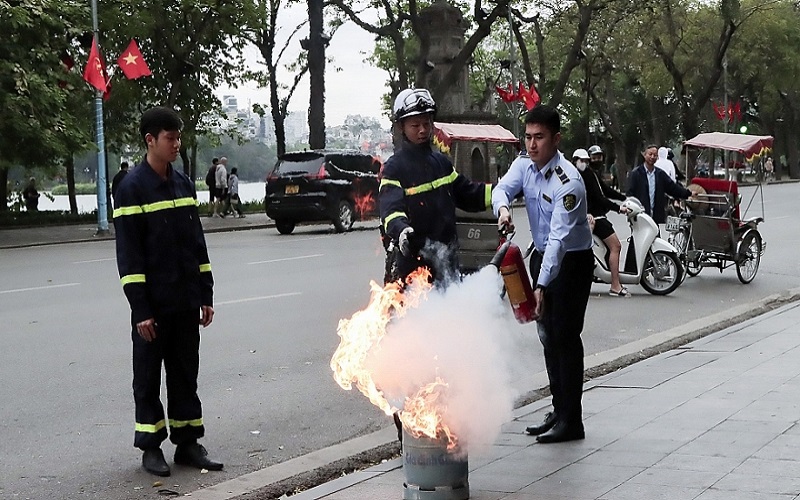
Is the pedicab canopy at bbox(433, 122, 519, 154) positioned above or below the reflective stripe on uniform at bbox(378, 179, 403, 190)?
above

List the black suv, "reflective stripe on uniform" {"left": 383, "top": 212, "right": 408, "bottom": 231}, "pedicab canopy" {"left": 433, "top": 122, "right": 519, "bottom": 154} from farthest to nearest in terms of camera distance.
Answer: the black suv, "pedicab canopy" {"left": 433, "top": 122, "right": 519, "bottom": 154}, "reflective stripe on uniform" {"left": 383, "top": 212, "right": 408, "bottom": 231}

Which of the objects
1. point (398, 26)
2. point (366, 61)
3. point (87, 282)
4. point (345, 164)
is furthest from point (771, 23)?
point (87, 282)

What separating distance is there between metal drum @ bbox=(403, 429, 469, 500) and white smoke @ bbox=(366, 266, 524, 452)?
4.0 inches

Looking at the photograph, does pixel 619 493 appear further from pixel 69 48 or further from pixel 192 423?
pixel 69 48

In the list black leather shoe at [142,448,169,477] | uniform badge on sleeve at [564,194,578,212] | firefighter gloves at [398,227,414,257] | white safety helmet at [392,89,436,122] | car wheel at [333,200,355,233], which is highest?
white safety helmet at [392,89,436,122]

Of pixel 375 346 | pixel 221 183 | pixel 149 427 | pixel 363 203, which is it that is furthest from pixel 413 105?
pixel 221 183

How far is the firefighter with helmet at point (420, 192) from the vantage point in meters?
5.89

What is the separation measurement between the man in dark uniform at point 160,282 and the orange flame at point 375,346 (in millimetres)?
1058

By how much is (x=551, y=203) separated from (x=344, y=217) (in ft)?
68.1

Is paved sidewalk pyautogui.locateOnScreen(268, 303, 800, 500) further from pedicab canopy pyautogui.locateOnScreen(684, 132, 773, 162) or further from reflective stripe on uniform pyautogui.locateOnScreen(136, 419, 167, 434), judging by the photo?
pedicab canopy pyautogui.locateOnScreen(684, 132, 773, 162)

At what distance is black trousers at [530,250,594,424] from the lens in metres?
6.39

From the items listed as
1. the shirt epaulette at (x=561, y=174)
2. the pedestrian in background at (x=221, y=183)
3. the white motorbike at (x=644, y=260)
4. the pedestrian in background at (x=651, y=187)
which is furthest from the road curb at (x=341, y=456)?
the pedestrian in background at (x=221, y=183)

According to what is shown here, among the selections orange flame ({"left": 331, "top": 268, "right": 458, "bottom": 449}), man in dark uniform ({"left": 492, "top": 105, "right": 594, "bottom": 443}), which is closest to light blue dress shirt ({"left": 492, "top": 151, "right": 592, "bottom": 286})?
man in dark uniform ({"left": 492, "top": 105, "right": 594, "bottom": 443})

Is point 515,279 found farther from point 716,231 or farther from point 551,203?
point 716,231
